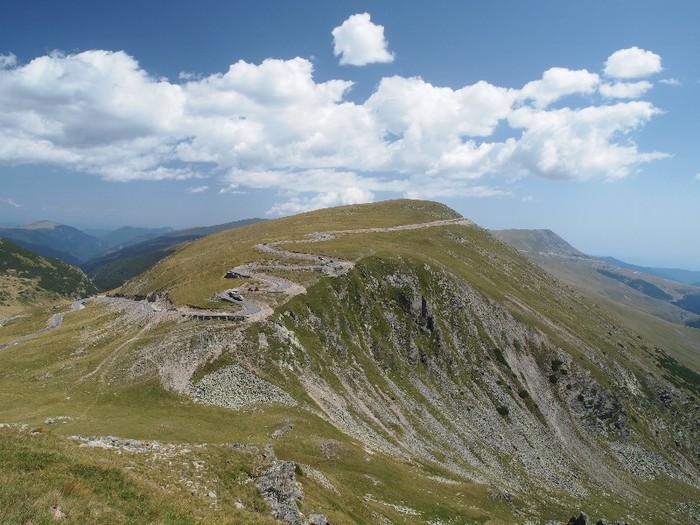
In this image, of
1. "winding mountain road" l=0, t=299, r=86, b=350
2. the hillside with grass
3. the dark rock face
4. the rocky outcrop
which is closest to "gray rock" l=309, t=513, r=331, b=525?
the hillside with grass

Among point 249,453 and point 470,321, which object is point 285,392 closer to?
point 249,453

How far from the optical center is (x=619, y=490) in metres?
97.8

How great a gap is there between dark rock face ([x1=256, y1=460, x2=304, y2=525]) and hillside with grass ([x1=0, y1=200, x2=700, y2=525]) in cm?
16

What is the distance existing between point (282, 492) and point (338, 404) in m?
51.6

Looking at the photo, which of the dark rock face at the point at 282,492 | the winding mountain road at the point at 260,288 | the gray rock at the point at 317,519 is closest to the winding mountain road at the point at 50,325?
the winding mountain road at the point at 260,288

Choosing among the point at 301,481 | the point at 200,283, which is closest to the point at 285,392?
the point at 301,481

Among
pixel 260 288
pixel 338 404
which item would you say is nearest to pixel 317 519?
pixel 338 404

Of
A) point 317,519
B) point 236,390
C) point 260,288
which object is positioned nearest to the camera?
point 317,519

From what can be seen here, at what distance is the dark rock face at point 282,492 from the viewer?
29125mm

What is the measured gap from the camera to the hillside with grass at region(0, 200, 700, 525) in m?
29.9

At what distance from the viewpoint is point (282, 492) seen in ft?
102

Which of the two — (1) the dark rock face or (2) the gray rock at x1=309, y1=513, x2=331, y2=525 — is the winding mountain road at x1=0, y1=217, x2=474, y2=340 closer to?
(1) the dark rock face

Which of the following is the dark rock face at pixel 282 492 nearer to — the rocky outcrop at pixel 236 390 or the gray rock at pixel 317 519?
the gray rock at pixel 317 519

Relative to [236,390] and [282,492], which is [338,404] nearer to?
[236,390]
